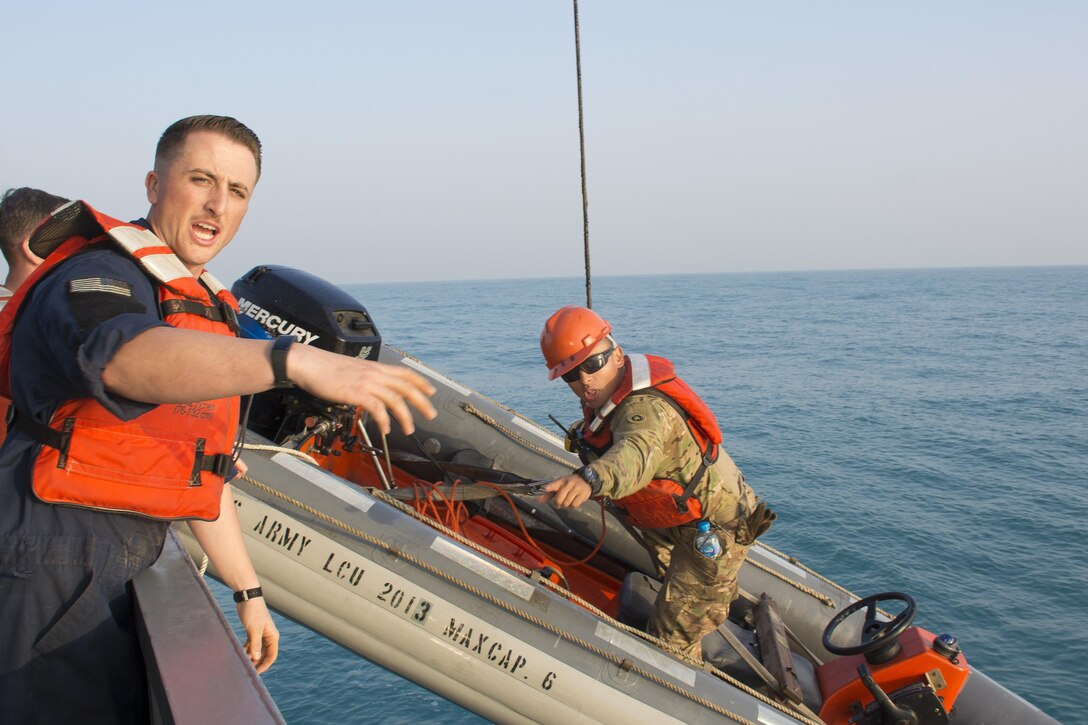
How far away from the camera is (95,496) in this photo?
4.42 feet

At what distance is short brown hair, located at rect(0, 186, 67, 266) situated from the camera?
8.41 feet

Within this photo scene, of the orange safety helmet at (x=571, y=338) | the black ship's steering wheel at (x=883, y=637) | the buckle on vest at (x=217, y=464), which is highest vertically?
the buckle on vest at (x=217, y=464)

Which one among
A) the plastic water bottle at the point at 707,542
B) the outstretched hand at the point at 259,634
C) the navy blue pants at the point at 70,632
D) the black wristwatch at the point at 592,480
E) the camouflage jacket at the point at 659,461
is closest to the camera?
the navy blue pants at the point at 70,632

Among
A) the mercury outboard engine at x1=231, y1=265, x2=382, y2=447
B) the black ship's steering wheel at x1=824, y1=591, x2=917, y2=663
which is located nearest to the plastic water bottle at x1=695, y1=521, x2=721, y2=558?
the black ship's steering wheel at x1=824, y1=591, x2=917, y2=663

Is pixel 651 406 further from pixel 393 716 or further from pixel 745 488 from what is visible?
pixel 393 716

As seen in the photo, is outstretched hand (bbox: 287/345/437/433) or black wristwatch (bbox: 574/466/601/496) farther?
black wristwatch (bbox: 574/466/601/496)

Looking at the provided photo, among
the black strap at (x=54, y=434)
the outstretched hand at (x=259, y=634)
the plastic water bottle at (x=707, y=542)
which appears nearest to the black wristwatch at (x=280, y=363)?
the black strap at (x=54, y=434)

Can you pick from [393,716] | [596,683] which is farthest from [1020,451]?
[596,683]

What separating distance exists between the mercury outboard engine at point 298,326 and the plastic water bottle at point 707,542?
5.70 feet

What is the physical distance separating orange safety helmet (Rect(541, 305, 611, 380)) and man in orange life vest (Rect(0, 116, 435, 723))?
1.91 metres

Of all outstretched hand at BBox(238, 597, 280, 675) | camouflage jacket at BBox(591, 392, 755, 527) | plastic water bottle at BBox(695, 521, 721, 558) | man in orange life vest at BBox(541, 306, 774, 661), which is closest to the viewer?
outstretched hand at BBox(238, 597, 280, 675)

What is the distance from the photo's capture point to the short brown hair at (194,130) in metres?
1.43

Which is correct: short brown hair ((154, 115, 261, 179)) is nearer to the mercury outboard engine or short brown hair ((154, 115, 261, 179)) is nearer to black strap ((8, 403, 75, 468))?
black strap ((8, 403, 75, 468))

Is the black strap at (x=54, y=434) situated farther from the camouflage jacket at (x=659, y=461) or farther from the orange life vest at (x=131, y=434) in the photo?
the camouflage jacket at (x=659, y=461)
